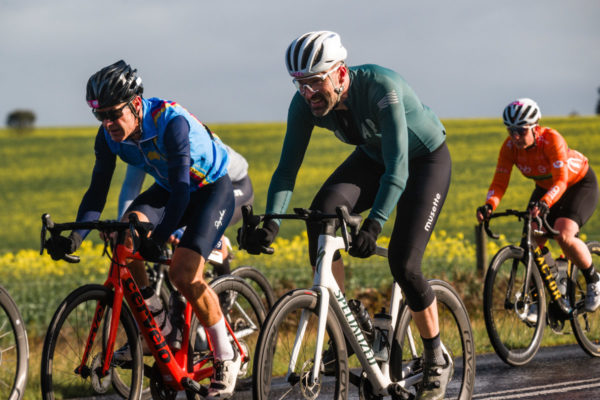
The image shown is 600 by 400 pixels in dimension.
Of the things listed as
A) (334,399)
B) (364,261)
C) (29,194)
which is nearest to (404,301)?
(334,399)

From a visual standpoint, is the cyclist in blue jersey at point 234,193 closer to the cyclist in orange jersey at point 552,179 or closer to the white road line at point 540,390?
the cyclist in orange jersey at point 552,179

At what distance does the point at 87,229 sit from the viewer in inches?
205

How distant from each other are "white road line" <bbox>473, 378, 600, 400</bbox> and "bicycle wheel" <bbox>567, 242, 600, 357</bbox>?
137 cm

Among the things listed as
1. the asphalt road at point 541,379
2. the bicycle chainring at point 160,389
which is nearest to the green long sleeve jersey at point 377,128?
the bicycle chainring at point 160,389

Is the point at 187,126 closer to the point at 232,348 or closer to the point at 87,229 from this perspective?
the point at 87,229

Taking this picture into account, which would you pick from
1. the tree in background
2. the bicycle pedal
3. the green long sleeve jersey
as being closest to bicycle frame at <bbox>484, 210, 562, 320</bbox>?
the green long sleeve jersey

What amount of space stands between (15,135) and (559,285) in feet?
152

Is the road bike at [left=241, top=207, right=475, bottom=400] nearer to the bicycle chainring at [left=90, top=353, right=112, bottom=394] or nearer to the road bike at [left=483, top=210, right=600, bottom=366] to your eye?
the bicycle chainring at [left=90, top=353, right=112, bottom=394]

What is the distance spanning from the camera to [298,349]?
14.7ft

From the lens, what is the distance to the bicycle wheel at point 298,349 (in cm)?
428

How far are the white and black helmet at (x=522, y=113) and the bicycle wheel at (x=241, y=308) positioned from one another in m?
2.99

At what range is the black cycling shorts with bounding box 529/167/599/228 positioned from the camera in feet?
27.8

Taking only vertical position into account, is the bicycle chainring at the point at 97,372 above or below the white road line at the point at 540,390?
above

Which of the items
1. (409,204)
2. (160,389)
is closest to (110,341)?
(160,389)
